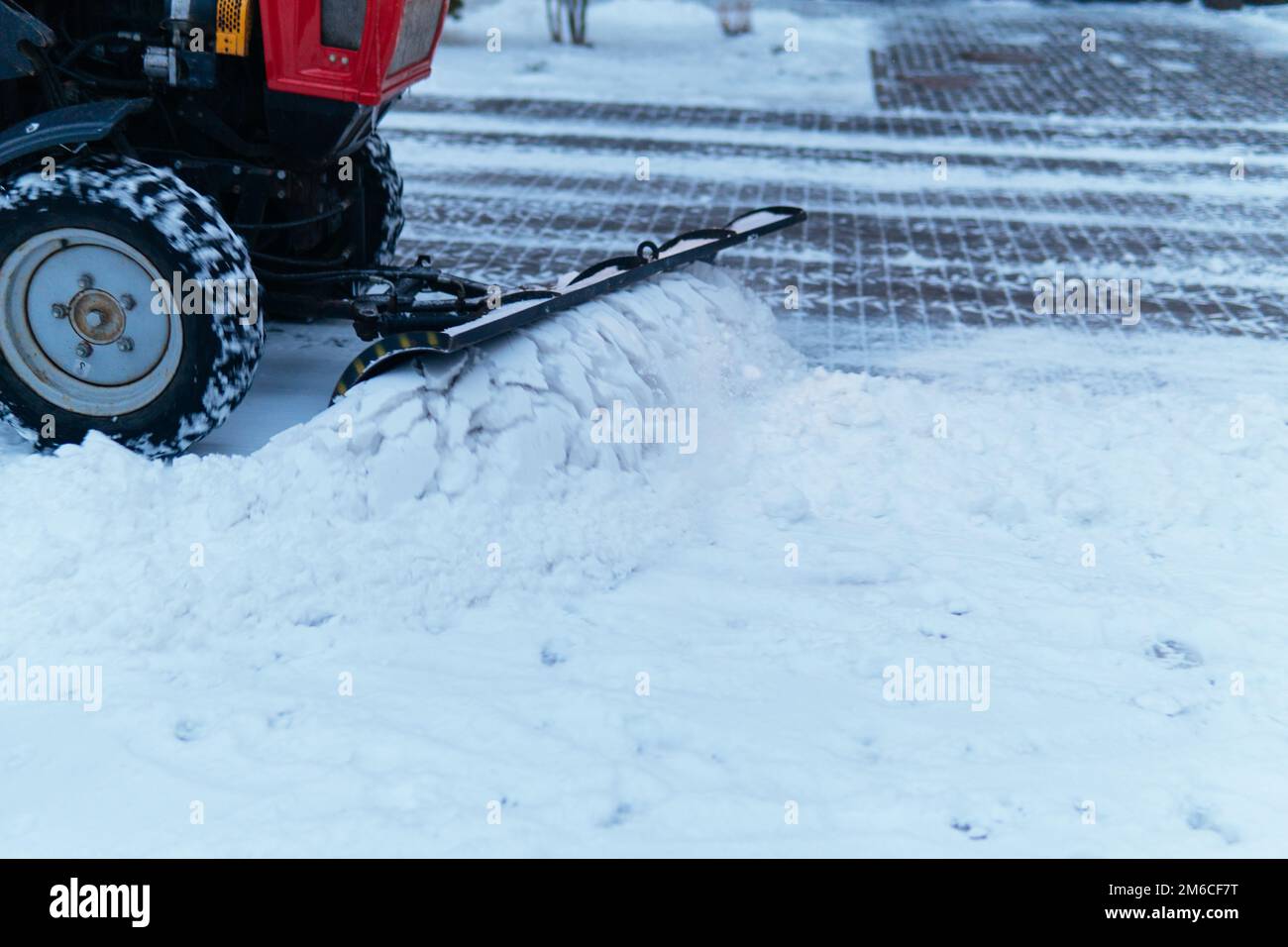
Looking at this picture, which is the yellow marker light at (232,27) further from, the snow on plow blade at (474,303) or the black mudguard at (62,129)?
the snow on plow blade at (474,303)

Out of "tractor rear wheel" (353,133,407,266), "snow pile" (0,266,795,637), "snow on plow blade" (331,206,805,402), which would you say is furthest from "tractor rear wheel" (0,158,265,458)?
"tractor rear wheel" (353,133,407,266)

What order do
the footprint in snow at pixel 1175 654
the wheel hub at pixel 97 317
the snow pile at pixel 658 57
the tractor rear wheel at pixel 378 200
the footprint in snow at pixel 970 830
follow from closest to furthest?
the footprint in snow at pixel 970 830
the footprint in snow at pixel 1175 654
the wheel hub at pixel 97 317
the tractor rear wheel at pixel 378 200
the snow pile at pixel 658 57

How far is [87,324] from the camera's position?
450 centimetres

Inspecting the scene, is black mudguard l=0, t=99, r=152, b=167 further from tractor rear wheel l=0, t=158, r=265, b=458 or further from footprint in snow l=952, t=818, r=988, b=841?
footprint in snow l=952, t=818, r=988, b=841

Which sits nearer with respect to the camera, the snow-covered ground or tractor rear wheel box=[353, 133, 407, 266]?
the snow-covered ground

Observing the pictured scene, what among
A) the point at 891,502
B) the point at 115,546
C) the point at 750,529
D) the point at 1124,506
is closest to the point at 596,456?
the point at 750,529

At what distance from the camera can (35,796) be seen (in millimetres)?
3088

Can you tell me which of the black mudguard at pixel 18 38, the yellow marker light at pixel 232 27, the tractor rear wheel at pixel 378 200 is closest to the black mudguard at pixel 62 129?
the black mudguard at pixel 18 38

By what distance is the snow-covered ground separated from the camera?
3.11 meters

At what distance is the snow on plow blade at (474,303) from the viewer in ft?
13.9

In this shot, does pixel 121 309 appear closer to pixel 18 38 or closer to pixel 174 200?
pixel 174 200

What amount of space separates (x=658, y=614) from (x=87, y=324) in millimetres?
2084

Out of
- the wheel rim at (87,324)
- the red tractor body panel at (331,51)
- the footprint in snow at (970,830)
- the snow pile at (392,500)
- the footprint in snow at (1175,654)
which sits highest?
the red tractor body panel at (331,51)

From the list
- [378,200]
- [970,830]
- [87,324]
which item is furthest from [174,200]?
[970,830]
